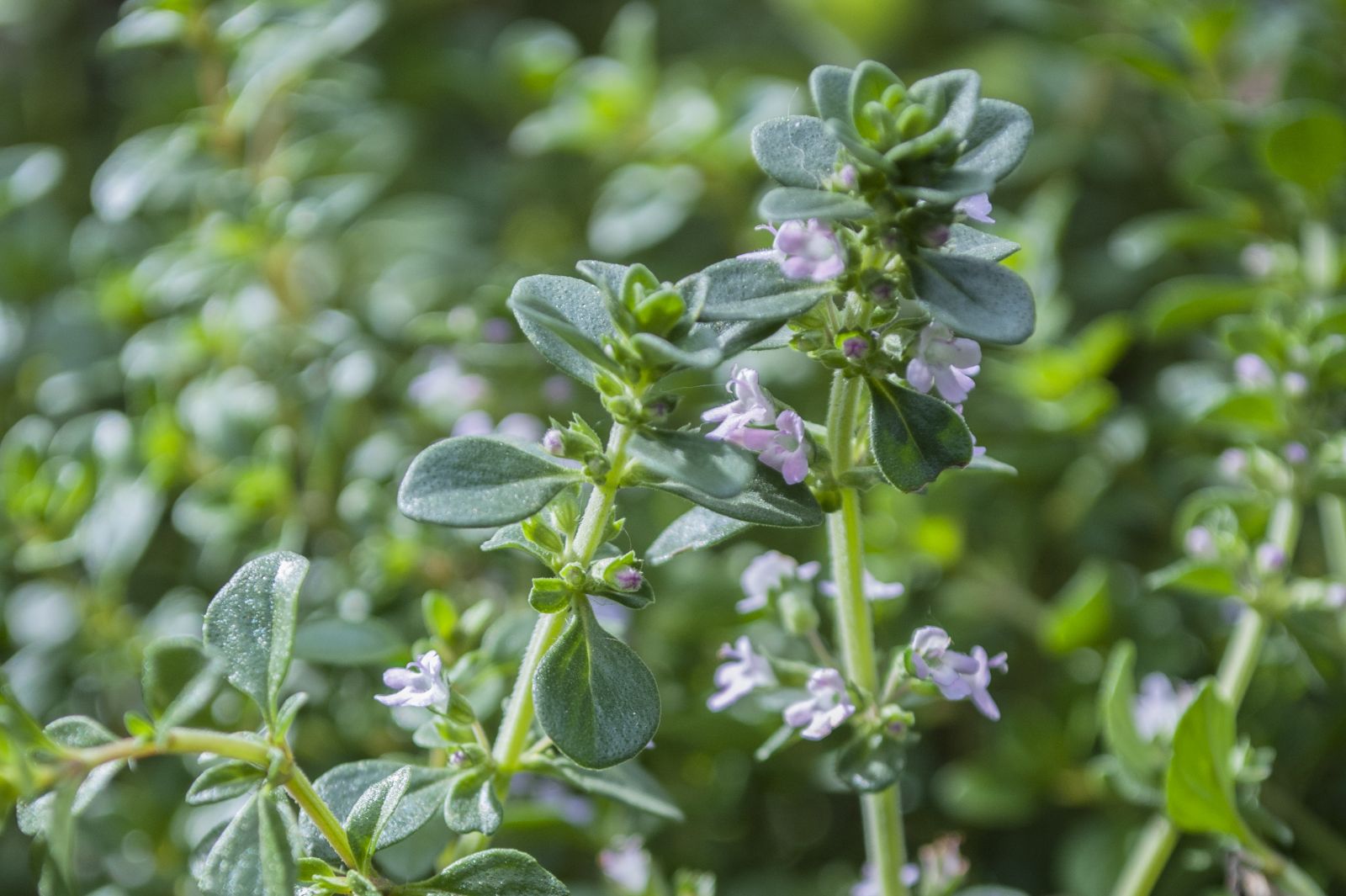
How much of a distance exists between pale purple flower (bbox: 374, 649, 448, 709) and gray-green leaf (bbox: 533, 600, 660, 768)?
3.9 inches

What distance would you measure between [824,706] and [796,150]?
1.41 ft

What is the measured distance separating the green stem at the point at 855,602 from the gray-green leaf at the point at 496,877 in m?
0.29

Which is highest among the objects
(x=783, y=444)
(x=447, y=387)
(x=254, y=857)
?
(x=783, y=444)

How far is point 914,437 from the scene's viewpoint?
85cm

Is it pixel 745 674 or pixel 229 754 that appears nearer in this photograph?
pixel 229 754

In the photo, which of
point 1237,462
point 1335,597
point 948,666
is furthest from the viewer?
point 1237,462

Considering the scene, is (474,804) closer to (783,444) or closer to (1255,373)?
(783,444)

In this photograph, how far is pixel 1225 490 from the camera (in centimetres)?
151

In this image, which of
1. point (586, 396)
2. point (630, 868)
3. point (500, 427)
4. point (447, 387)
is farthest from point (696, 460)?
point (586, 396)

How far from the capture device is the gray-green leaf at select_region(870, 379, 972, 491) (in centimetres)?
83

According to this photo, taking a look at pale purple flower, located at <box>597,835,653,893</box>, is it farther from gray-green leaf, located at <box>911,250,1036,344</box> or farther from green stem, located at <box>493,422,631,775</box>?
gray-green leaf, located at <box>911,250,1036,344</box>

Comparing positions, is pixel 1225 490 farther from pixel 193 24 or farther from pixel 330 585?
pixel 193 24

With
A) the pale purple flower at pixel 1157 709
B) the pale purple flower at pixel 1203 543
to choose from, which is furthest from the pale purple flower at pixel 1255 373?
the pale purple flower at pixel 1157 709

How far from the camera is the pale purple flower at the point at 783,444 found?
2.84 ft
